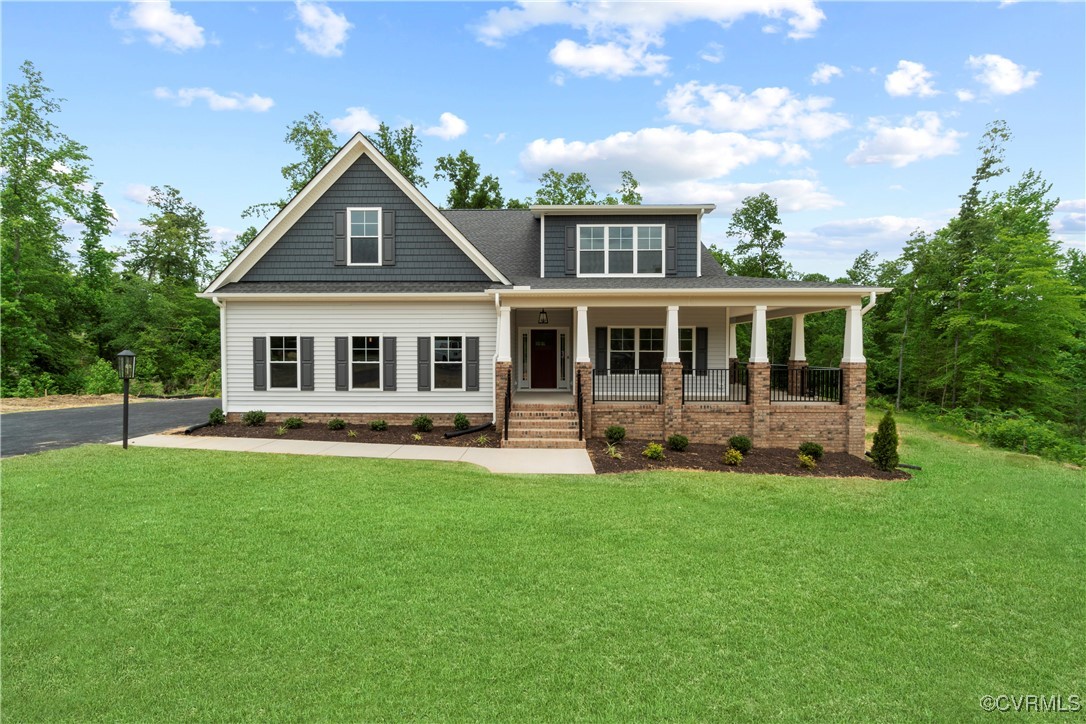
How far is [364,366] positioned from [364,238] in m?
3.57

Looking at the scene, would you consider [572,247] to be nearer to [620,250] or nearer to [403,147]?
[620,250]

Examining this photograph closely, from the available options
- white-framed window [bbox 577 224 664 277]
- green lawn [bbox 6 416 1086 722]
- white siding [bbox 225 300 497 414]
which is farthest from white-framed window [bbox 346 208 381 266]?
green lawn [bbox 6 416 1086 722]

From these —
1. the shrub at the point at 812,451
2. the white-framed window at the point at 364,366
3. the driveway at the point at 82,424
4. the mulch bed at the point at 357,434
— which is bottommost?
the shrub at the point at 812,451

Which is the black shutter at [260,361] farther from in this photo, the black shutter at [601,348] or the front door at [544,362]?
the black shutter at [601,348]

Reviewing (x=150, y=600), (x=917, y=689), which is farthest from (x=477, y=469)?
(x=917, y=689)

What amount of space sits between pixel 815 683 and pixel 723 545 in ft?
7.79

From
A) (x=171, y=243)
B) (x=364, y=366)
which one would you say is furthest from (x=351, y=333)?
(x=171, y=243)

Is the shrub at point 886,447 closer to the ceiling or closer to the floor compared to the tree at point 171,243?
closer to the floor

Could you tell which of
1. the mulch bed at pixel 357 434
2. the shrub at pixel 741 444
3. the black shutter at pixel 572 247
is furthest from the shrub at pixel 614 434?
the black shutter at pixel 572 247

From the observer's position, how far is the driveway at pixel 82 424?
1054 centimetres

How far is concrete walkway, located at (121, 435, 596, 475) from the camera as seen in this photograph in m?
9.64

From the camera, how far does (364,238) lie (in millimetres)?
13797

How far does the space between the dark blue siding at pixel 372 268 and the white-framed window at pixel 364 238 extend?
0.75ft

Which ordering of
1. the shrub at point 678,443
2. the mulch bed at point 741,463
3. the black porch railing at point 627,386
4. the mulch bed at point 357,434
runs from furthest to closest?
the black porch railing at point 627,386, the mulch bed at point 357,434, the shrub at point 678,443, the mulch bed at point 741,463
